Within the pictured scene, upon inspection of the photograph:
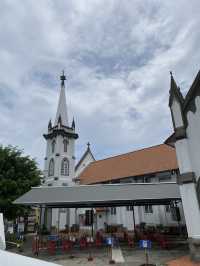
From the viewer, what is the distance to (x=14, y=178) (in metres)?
20.2

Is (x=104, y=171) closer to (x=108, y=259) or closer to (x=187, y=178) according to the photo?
(x=108, y=259)

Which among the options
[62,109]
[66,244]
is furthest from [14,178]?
[62,109]

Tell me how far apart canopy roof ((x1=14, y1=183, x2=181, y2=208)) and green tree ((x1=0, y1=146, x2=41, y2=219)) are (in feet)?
10.7

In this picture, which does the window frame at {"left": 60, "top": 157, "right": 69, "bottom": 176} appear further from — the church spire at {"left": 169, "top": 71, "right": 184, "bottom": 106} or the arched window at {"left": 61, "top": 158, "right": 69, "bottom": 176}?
the church spire at {"left": 169, "top": 71, "right": 184, "bottom": 106}

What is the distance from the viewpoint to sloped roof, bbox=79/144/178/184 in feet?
91.6

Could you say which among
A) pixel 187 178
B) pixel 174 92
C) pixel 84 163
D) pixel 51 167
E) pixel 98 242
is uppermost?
pixel 84 163

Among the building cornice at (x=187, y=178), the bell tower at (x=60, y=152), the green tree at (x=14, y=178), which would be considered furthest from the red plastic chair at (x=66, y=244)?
the bell tower at (x=60, y=152)

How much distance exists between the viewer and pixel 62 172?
3678 cm

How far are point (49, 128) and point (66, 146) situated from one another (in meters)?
5.00

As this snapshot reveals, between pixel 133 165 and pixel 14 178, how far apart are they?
16.9 metres

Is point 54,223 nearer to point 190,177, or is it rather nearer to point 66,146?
point 66,146

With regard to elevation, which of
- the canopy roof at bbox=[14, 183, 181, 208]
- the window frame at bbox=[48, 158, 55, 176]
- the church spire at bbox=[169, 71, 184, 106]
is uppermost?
the window frame at bbox=[48, 158, 55, 176]

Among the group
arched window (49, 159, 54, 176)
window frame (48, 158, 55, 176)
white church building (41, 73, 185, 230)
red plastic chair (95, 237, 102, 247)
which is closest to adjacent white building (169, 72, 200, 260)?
red plastic chair (95, 237, 102, 247)

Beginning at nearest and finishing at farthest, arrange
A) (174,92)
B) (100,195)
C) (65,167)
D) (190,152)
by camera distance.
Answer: (190,152) → (174,92) → (100,195) → (65,167)
